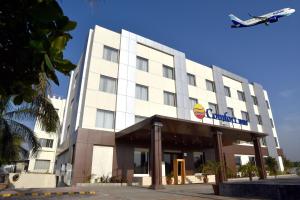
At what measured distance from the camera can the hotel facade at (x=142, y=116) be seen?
19.6m

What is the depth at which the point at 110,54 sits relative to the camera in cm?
A: 2500

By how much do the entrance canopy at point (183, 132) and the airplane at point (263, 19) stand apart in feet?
60.5

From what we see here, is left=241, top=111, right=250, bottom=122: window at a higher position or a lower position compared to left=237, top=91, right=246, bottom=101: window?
lower

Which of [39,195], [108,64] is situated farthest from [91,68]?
[39,195]

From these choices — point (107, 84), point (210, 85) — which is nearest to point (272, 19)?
point (210, 85)

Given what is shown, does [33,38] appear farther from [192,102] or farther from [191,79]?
[191,79]

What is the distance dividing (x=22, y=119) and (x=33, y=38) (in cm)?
1243

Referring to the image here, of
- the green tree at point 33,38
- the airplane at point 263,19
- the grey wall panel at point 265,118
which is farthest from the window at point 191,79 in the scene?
the green tree at point 33,38

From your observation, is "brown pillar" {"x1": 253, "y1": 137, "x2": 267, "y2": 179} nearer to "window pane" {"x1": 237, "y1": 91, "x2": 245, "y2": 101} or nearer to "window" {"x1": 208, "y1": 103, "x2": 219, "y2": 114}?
"window" {"x1": 208, "y1": 103, "x2": 219, "y2": 114}

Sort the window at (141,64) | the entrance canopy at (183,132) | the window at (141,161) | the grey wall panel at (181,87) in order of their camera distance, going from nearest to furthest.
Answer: the entrance canopy at (183,132), the window at (141,161), the window at (141,64), the grey wall panel at (181,87)

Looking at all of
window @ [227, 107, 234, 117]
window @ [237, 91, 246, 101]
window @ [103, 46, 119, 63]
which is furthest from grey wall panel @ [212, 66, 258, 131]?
window @ [103, 46, 119, 63]

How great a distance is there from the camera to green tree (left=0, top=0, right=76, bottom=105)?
1950 millimetres

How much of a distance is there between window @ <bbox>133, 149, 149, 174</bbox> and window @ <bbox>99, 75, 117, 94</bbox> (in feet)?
21.8

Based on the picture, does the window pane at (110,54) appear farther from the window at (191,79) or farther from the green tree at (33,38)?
the green tree at (33,38)
